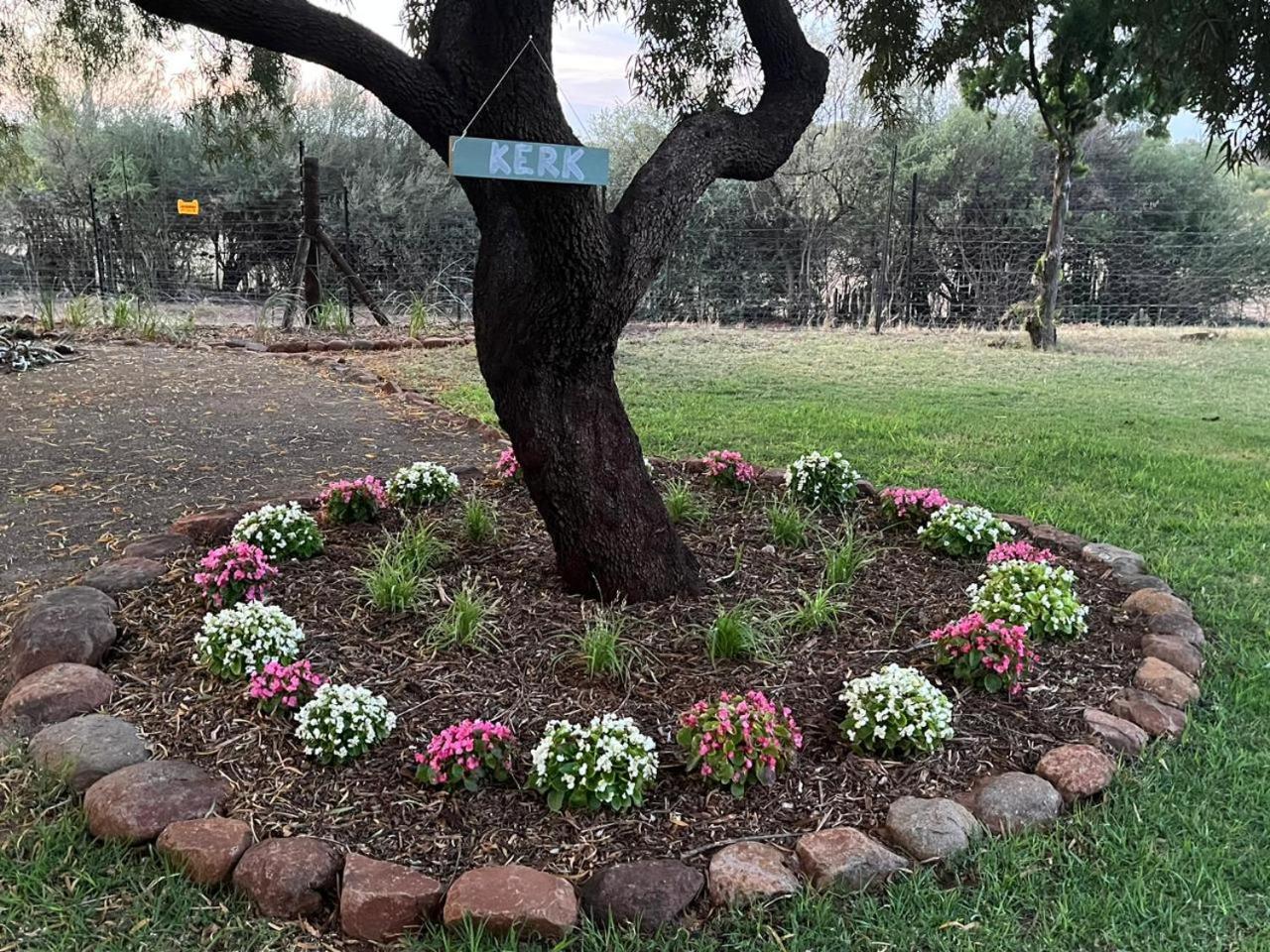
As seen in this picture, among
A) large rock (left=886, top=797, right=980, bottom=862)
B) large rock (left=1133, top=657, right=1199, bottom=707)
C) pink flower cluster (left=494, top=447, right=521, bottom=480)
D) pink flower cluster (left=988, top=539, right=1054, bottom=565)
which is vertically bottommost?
large rock (left=886, top=797, right=980, bottom=862)

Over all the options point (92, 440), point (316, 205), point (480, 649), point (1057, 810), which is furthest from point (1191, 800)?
point (316, 205)

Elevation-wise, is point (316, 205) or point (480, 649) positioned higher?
point (316, 205)

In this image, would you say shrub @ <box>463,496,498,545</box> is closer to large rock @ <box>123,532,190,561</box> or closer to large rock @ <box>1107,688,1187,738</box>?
large rock @ <box>123,532,190,561</box>

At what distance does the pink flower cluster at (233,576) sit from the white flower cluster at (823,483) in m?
1.98

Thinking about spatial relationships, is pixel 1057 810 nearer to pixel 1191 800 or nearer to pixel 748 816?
pixel 1191 800

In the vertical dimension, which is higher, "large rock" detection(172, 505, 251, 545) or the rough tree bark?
the rough tree bark

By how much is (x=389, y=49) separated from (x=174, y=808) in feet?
6.05

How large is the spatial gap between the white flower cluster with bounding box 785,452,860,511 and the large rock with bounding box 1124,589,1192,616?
1.08 meters

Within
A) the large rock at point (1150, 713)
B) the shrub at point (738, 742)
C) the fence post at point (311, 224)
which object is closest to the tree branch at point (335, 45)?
the shrub at point (738, 742)

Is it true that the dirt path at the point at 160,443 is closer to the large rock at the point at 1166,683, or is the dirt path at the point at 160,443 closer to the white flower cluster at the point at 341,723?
the white flower cluster at the point at 341,723

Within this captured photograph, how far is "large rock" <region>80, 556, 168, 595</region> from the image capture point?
3021mm

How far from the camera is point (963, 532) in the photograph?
3375 mm

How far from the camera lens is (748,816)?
2053mm

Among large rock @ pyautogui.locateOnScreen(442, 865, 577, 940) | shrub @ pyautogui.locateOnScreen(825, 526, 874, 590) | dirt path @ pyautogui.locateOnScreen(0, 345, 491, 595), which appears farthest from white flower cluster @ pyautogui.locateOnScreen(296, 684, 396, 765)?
dirt path @ pyautogui.locateOnScreen(0, 345, 491, 595)
